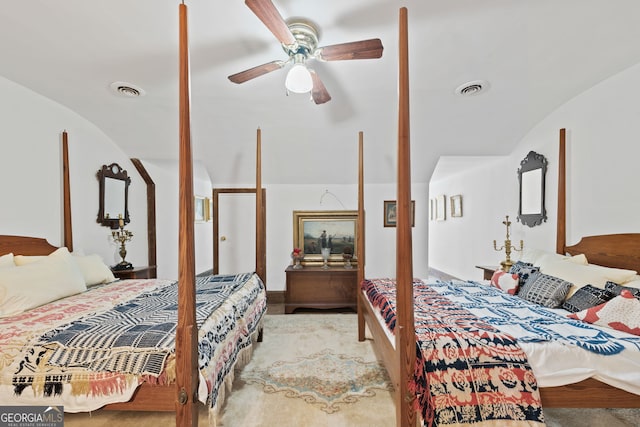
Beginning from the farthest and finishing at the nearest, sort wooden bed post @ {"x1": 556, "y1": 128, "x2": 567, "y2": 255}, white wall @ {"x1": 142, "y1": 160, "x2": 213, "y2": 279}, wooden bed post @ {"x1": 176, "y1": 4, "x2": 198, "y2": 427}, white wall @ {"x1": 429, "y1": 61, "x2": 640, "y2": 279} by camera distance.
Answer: white wall @ {"x1": 142, "y1": 160, "x2": 213, "y2": 279}, wooden bed post @ {"x1": 556, "y1": 128, "x2": 567, "y2": 255}, white wall @ {"x1": 429, "y1": 61, "x2": 640, "y2": 279}, wooden bed post @ {"x1": 176, "y1": 4, "x2": 198, "y2": 427}

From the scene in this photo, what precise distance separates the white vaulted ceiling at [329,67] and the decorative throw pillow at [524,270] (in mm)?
1635

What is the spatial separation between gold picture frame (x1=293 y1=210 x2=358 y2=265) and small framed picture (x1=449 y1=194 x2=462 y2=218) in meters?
2.20

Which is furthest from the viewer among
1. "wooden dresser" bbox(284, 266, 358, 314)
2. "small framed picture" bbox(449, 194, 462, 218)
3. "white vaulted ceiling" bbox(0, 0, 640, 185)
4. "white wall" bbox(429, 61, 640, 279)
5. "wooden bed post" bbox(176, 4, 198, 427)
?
"small framed picture" bbox(449, 194, 462, 218)

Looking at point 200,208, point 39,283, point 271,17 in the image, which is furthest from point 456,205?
point 39,283

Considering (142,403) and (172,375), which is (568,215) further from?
(142,403)

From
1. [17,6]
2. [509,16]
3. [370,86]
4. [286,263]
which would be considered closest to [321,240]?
[286,263]

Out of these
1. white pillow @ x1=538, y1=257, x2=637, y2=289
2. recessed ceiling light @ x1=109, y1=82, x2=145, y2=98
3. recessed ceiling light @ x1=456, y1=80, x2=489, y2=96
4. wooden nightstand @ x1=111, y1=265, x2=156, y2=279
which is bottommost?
wooden nightstand @ x1=111, y1=265, x2=156, y2=279

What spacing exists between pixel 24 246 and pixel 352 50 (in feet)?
10.6

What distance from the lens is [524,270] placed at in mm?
2508

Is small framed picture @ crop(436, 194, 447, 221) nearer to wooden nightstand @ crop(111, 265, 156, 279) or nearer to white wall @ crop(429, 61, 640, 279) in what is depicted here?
white wall @ crop(429, 61, 640, 279)

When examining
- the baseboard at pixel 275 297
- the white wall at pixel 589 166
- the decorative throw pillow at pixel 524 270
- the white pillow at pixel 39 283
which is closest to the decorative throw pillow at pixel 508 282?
the decorative throw pillow at pixel 524 270

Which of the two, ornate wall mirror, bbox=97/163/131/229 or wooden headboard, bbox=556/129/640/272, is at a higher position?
ornate wall mirror, bbox=97/163/131/229

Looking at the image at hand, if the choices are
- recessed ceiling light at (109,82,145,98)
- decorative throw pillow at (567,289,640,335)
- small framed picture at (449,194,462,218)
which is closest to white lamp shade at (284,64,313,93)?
recessed ceiling light at (109,82,145,98)

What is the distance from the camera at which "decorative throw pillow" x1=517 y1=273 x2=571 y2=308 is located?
2064mm
